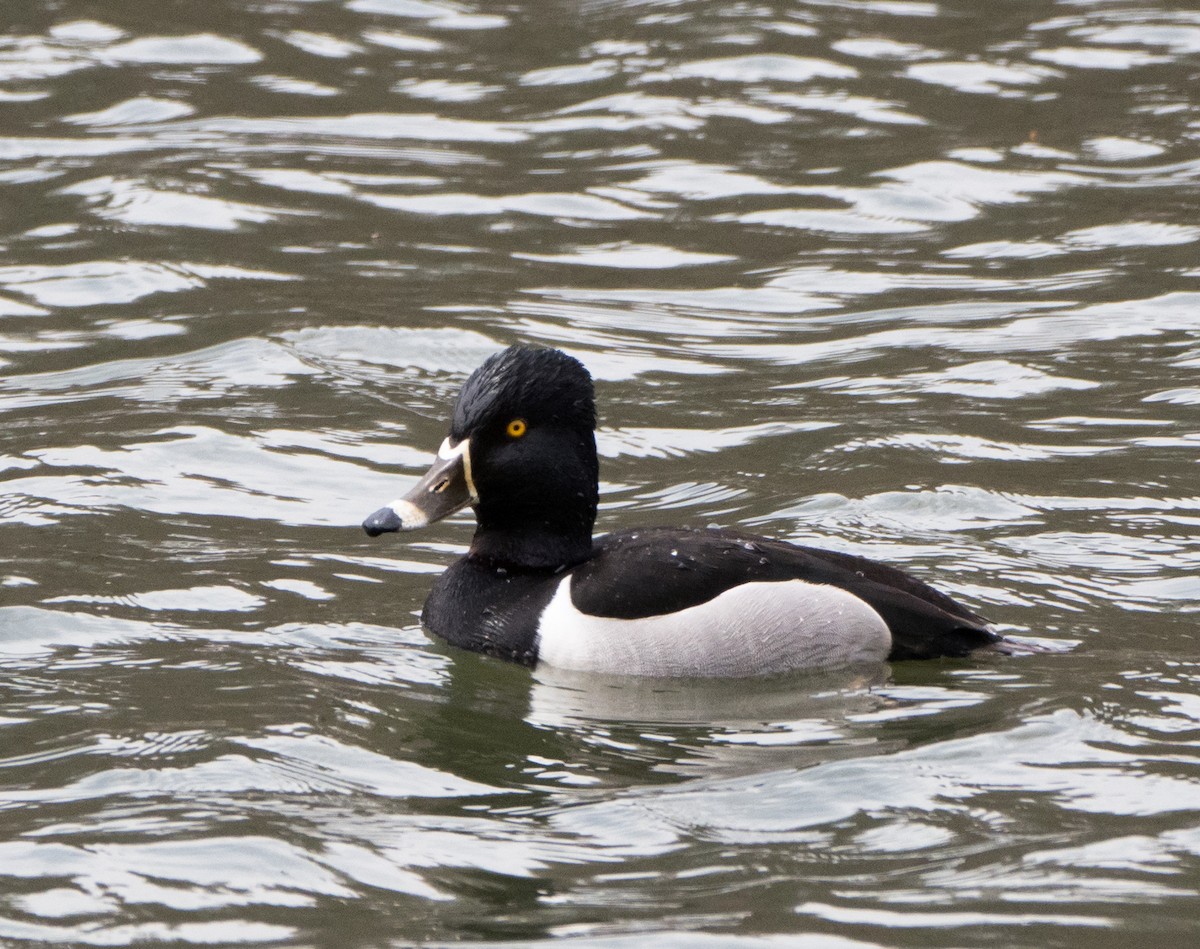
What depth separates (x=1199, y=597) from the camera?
24.9 feet

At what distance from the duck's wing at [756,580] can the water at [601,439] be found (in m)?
0.18

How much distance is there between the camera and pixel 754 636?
703 centimetres

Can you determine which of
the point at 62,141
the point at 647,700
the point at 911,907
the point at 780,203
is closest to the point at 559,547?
the point at 647,700

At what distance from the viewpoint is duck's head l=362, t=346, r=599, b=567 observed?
7.51 metres

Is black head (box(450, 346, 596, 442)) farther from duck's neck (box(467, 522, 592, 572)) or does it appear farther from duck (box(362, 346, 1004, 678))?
duck's neck (box(467, 522, 592, 572))

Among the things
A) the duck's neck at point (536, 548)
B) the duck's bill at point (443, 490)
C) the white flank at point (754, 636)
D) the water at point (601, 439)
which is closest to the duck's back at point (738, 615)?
the white flank at point (754, 636)

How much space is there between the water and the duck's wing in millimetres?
184

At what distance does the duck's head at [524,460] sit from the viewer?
24.6ft

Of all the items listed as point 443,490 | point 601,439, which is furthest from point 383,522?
point 601,439

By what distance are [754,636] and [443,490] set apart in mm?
1335

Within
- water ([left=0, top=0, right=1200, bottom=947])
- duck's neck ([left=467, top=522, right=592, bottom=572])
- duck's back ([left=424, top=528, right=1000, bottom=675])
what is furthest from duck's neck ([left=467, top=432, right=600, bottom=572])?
water ([left=0, top=0, right=1200, bottom=947])

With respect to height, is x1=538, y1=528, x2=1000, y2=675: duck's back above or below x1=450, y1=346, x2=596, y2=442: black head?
below

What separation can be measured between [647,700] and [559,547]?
2.89ft

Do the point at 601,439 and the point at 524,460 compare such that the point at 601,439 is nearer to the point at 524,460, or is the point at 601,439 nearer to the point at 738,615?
the point at 524,460
